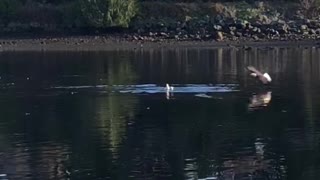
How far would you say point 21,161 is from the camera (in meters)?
21.7

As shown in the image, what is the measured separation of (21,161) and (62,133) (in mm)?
4229

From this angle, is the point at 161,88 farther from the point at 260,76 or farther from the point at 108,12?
the point at 108,12

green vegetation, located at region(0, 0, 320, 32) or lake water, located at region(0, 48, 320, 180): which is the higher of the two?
green vegetation, located at region(0, 0, 320, 32)

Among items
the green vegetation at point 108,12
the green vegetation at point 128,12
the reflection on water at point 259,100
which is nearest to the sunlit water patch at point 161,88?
the reflection on water at point 259,100

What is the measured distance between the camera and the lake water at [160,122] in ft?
68.4

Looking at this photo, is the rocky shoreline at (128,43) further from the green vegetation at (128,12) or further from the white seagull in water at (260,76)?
the white seagull in water at (260,76)

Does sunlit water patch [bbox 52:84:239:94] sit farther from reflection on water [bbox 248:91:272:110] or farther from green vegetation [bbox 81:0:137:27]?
green vegetation [bbox 81:0:137:27]

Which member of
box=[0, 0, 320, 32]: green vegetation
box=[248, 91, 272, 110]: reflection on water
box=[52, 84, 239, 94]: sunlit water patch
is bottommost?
box=[248, 91, 272, 110]: reflection on water

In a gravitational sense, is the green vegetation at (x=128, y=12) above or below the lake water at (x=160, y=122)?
above

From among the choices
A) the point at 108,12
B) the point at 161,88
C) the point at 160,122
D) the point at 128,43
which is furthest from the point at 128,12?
the point at 160,122

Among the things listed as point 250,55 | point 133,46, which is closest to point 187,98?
point 250,55

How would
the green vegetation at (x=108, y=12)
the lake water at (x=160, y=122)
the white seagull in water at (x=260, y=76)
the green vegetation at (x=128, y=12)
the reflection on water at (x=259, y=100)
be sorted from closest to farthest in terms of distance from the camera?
the lake water at (x=160, y=122), the reflection on water at (x=259, y=100), the white seagull in water at (x=260, y=76), the green vegetation at (x=108, y=12), the green vegetation at (x=128, y=12)

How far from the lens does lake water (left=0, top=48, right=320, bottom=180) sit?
20844mm

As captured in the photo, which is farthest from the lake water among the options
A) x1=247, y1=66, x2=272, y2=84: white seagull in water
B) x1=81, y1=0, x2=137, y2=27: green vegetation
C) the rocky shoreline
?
x1=81, y1=0, x2=137, y2=27: green vegetation
